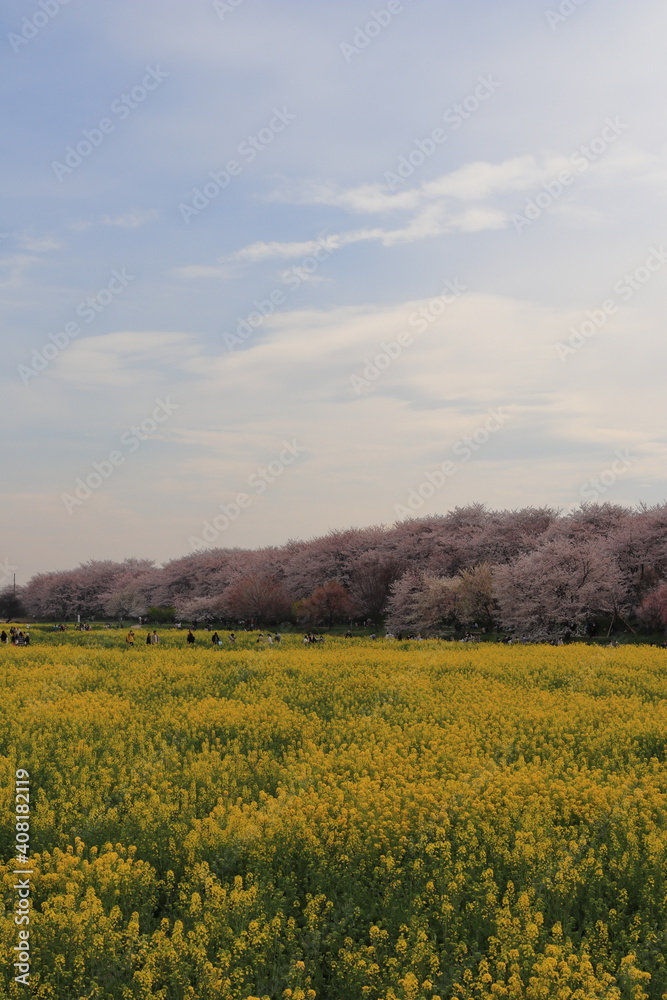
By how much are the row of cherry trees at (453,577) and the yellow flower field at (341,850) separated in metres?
36.0

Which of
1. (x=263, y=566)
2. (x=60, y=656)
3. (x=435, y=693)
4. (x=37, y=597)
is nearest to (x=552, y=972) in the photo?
(x=435, y=693)

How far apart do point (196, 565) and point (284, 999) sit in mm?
105195

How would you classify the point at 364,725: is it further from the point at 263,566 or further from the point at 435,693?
the point at 263,566

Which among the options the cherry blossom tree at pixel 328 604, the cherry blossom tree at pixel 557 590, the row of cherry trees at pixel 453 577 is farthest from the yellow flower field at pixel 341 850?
the cherry blossom tree at pixel 328 604

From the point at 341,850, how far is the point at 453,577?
2437 inches

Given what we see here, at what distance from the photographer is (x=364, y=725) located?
1842 cm

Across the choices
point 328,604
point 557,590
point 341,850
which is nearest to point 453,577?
point 328,604

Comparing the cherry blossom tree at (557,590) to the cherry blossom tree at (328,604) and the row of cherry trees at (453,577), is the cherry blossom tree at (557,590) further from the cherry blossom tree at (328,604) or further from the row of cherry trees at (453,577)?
the cherry blossom tree at (328,604)

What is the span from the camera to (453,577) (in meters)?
71.5

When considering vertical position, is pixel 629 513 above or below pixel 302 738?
above

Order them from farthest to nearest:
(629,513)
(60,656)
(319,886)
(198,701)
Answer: (629,513) < (60,656) < (198,701) < (319,886)

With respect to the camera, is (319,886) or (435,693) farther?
(435,693)

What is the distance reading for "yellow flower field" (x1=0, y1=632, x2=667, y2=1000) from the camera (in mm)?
7832

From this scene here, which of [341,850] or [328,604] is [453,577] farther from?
[341,850]
